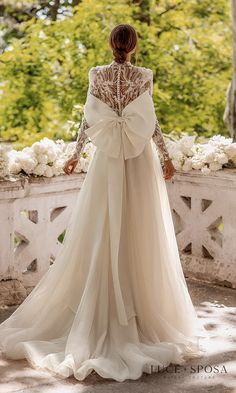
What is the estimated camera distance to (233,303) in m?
5.83

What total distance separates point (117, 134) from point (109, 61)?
647cm

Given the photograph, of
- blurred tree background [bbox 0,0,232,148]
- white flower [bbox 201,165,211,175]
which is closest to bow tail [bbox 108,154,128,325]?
white flower [bbox 201,165,211,175]

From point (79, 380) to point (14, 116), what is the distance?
7.63m

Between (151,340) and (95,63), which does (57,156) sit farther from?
(95,63)

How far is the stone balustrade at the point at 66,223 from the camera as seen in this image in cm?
567

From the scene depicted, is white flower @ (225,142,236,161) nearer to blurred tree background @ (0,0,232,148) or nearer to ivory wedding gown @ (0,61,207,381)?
ivory wedding gown @ (0,61,207,381)

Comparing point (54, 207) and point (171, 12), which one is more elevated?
point (171, 12)

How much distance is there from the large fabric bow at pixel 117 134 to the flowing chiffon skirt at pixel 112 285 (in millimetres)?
62

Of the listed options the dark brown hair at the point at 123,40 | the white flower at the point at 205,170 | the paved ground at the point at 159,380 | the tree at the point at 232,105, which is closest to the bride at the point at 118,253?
the dark brown hair at the point at 123,40

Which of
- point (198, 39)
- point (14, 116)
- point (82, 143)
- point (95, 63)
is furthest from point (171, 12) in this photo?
point (82, 143)

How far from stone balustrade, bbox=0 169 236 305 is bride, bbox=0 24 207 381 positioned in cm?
80

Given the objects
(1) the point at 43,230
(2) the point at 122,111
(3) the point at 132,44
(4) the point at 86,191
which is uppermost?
(3) the point at 132,44

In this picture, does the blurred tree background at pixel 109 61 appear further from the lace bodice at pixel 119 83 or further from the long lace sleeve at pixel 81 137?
the lace bodice at pixel 119 83

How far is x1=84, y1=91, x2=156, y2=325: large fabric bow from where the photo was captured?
4.75m
